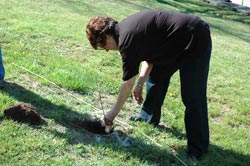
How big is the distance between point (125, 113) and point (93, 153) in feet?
4.10

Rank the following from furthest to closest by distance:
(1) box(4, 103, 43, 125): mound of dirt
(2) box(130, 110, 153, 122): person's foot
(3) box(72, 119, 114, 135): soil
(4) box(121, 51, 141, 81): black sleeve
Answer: (2) box(130, 110, 153, 122): person's foot, (3) box(72, 119, 114, 135): soil, (1) box(4, 103, 43, 125): mound of dirt, (4) box(121, 51, 141, 81): black sleeve

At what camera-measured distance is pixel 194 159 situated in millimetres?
4438

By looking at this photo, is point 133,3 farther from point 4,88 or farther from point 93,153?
point 93,153

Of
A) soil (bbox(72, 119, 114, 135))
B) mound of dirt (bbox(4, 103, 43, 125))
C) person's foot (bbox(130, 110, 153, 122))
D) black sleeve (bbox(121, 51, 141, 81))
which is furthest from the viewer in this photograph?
person's foot (bbox(130, 110, 153, 122))

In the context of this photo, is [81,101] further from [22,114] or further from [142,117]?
[22,114]

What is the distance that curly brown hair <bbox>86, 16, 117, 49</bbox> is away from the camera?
3.76m

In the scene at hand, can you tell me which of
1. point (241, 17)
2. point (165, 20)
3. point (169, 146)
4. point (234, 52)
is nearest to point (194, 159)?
point (169, 146)

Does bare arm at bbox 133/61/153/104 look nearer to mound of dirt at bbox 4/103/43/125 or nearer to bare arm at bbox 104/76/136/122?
bare arm at bbox 104/76/136/122

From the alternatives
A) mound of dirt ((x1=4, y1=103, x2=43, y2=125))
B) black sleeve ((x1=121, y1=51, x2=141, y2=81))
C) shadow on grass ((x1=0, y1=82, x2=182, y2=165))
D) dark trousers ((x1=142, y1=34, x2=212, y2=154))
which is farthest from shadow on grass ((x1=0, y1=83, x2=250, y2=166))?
black sleeve ((x1=121, y1=51, x2=141, y2=81))

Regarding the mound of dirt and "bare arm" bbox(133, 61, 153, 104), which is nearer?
"bare arm" bbox(133, 61, 153, 104)

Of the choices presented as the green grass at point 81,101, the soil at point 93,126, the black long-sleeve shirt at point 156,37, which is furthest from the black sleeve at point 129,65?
the soil at point 93,126

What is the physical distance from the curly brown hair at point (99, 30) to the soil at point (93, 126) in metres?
1.23

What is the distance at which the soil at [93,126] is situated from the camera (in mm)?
4723

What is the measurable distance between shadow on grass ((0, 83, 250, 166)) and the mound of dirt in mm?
108
